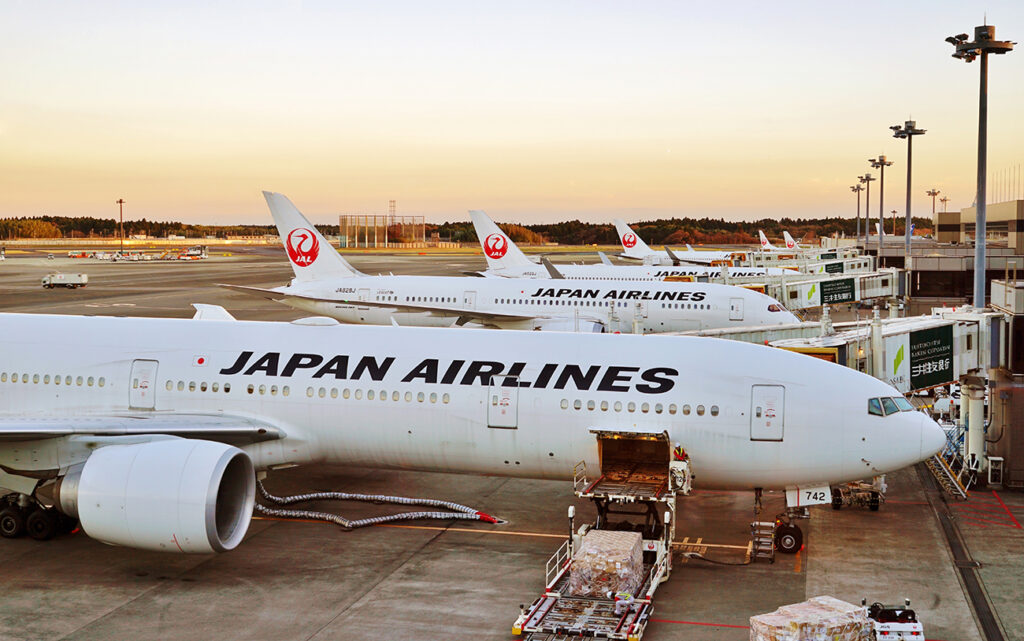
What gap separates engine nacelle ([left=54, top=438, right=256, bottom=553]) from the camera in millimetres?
15188

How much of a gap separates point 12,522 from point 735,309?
1071 inches

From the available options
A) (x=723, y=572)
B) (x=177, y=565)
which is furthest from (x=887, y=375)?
(x=177, y=565)

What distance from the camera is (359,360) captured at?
1866 cm

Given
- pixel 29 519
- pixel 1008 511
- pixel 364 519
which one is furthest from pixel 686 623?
pixel 29 519

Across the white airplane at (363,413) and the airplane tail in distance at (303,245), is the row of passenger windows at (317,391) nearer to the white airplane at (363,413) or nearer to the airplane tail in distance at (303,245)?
the white airplane at (363,413)

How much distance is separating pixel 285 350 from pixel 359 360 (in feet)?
5.24

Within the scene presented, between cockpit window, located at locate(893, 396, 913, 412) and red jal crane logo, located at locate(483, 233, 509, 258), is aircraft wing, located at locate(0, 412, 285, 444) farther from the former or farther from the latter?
red jal crane logo, located at locate(483, 233, 509, 258)

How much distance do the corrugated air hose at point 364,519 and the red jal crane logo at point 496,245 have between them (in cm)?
3600

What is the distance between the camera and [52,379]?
19.4 metres

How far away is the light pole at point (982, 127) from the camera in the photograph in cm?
2475

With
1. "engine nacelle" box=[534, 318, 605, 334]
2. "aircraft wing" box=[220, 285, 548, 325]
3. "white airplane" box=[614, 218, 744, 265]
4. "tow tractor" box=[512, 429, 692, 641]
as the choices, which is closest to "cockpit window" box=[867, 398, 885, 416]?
"tow tractor" box=[512, 429, 692, 641]

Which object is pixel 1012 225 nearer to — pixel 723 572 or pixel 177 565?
pixel 723 572


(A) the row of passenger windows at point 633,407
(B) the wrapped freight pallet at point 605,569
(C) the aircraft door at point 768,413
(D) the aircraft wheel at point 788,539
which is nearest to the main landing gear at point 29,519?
(A) the row of passenger windows at point 633,407

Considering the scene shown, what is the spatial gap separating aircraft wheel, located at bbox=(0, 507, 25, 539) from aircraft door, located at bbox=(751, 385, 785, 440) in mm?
13195
